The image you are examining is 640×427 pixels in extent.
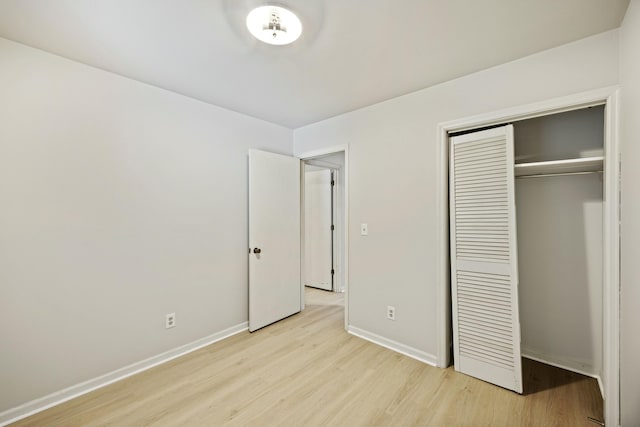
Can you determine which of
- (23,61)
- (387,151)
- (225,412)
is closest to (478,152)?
(387,151)

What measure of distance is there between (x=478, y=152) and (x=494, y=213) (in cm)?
49

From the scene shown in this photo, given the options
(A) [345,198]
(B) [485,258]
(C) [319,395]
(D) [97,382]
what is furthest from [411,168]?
(D) [97,382]

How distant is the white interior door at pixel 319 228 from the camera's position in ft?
15.0

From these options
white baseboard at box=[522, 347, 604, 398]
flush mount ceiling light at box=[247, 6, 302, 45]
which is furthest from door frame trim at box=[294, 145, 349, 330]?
white baseboard at box=[522, 347, 604, 398]

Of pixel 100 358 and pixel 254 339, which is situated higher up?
pixel 100 358

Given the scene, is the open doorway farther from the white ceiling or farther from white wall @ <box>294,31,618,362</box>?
the white ceiling

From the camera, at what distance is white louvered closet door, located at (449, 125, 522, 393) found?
1.94 metres

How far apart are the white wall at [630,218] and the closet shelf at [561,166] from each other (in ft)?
1.02

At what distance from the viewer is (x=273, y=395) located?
6.38 feet

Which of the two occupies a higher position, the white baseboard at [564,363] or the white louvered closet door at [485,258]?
the white louvered closet door at [485,258]

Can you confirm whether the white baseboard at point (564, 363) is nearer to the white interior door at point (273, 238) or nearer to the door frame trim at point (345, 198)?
the door frame trim at point (345, 198)

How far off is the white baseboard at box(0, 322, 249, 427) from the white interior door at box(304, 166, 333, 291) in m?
2.12

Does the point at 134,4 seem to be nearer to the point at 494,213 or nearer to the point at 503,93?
the point at 503,93

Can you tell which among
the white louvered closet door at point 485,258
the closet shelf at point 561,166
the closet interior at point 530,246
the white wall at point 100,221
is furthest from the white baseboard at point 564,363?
the white wall at point 100,221
